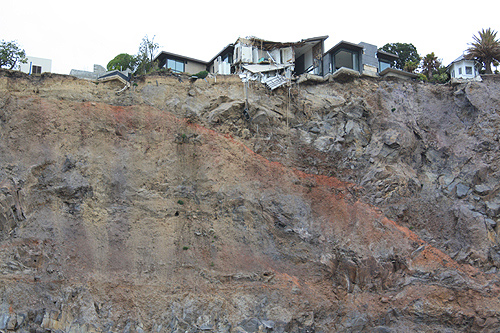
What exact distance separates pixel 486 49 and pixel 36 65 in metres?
30.7

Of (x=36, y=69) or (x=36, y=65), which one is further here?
(x=36, y=65)

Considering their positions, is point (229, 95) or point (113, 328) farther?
point (229, 95)

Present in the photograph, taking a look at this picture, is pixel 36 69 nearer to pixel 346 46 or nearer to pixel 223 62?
pixel 223 62

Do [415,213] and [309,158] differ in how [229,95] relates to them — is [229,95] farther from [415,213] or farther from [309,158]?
[415,213]

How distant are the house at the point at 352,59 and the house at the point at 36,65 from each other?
18.6 m

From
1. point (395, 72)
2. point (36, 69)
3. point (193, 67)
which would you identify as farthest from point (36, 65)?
point (395, 72)

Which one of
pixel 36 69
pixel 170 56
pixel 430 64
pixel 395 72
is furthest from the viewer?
pixel 430 64

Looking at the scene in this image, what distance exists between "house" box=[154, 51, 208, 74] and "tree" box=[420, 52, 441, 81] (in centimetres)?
1704

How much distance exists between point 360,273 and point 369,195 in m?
5.11

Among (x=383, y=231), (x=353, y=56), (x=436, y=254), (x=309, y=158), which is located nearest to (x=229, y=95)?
(x=309, y=158)

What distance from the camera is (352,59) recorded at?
34.9 meters

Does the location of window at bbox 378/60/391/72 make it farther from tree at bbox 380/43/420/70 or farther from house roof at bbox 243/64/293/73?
tree at bbox 380/43/420/70

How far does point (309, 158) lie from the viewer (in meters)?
30.0

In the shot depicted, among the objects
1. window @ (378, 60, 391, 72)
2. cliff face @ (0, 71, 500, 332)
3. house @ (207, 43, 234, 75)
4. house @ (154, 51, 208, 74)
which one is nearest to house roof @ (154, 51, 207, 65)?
house @ (154, 51, 208, 74)
